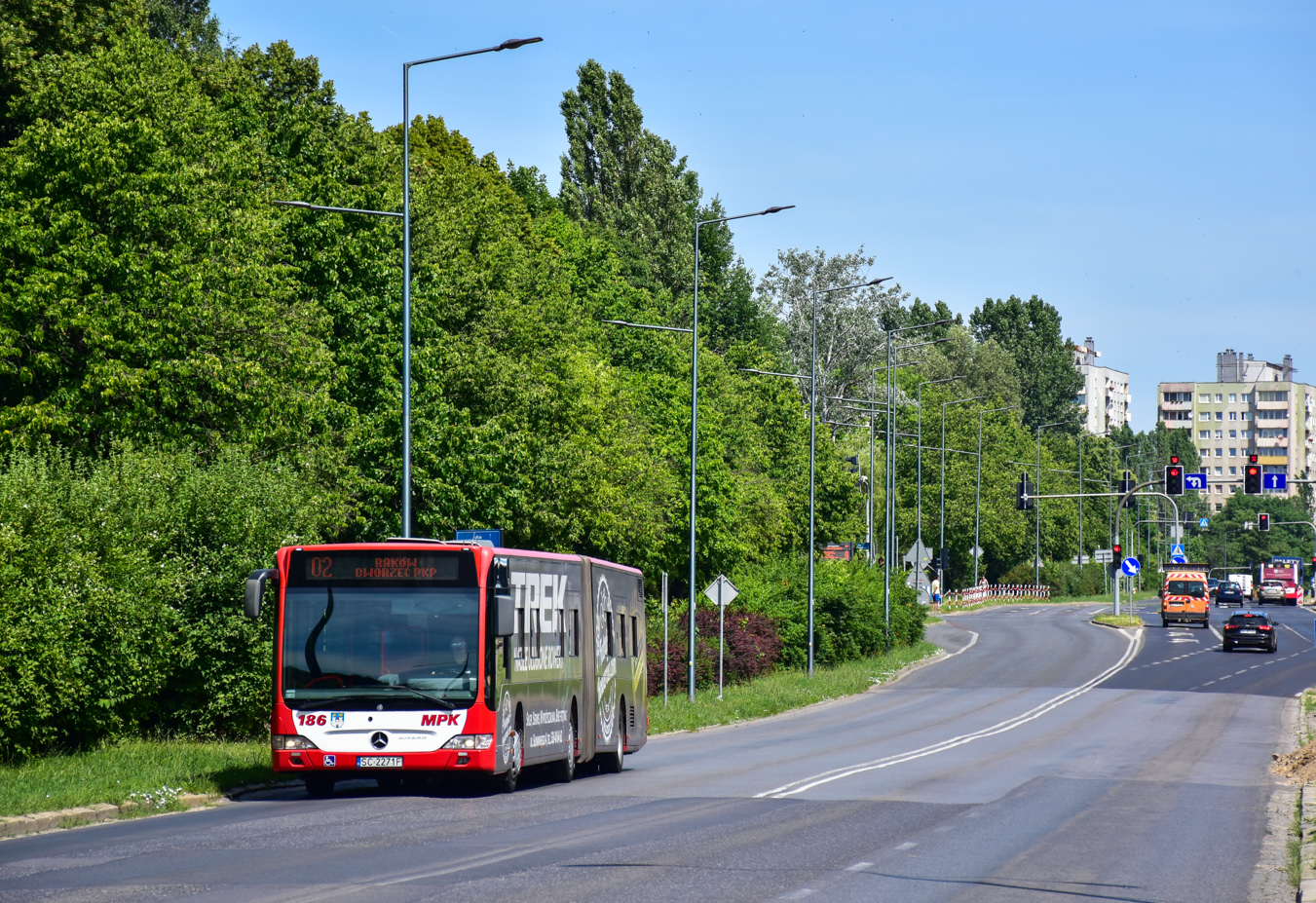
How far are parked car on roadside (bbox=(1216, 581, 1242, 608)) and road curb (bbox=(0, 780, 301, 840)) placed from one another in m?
104

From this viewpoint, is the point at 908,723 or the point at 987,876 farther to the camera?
the point at 908,723

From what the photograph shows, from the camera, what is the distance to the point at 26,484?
20078mm

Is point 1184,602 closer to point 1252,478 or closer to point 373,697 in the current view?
point 1252,478

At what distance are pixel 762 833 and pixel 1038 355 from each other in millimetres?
136705

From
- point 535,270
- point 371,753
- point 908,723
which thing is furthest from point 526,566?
point 535,270

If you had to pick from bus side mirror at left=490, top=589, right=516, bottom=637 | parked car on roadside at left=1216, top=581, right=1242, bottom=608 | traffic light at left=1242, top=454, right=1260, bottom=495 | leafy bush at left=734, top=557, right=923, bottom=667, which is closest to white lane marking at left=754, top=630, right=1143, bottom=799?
bus side mirror at left=490, top=589, right=516, bottom=637

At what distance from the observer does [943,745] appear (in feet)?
97.0

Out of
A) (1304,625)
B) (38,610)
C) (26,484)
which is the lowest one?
(1304,625)

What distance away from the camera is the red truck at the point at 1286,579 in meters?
122

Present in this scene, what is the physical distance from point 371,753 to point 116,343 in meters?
14.8

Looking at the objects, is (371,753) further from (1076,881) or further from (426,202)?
(426,202)

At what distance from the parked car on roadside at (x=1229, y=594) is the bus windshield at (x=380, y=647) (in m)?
102

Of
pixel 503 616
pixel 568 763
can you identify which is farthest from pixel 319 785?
pixel 568 763

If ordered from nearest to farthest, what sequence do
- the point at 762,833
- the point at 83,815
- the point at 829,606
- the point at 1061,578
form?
the point at 762,833, the point at 83,815, the point at 829,606, the point at 1061,578
